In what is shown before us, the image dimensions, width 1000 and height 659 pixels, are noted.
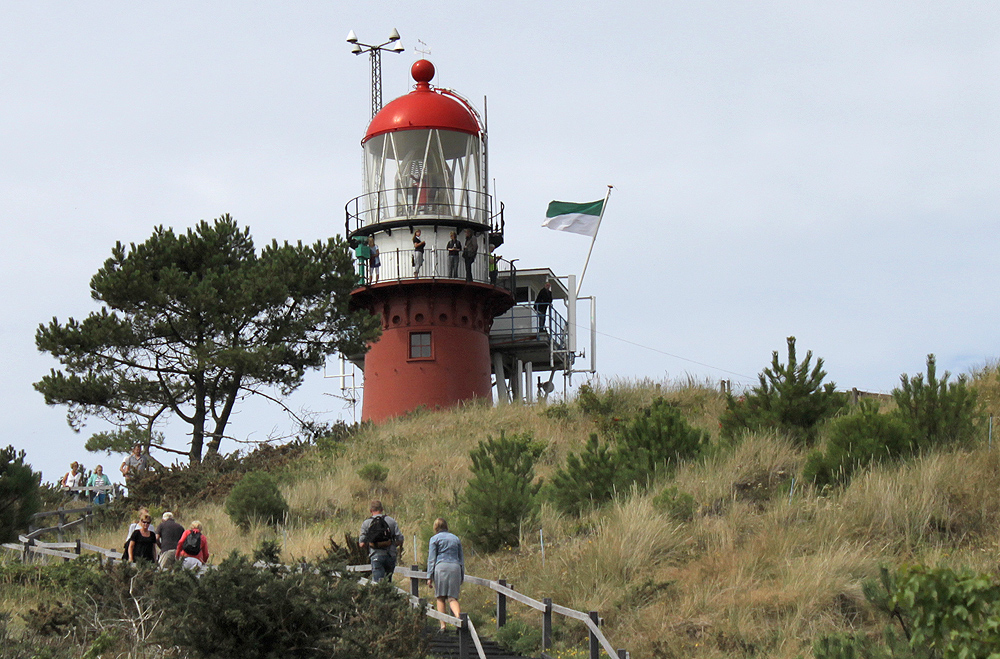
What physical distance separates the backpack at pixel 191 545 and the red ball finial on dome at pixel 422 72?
22.9 metres

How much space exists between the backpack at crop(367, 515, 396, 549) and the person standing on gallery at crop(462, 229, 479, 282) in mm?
19393

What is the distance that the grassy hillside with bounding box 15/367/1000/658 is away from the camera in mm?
12578

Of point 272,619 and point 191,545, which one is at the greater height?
point 191,545

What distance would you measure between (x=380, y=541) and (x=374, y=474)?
10.2 metres

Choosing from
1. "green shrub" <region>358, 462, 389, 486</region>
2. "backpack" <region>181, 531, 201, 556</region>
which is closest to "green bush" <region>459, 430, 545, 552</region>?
"backpack" <region>181, 531, 201, 556</region>

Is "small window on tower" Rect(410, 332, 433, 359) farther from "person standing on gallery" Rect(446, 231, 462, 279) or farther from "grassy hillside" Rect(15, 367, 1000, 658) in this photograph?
"grassy hillside" Rect(15, 367, 1000, 658)

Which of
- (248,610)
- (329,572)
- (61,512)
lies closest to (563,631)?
(329,572)

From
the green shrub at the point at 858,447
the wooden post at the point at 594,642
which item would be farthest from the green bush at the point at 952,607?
the green shrub at the point at 858,447

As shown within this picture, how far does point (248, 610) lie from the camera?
10172 mm

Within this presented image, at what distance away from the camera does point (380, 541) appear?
14.1 m

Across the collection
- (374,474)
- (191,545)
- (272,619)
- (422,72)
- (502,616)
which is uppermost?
(422,72)

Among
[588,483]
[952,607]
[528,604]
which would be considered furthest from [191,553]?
[952,607]

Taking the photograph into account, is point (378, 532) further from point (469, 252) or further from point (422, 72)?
point (422, 72)

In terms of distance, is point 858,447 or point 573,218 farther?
point 573,218
